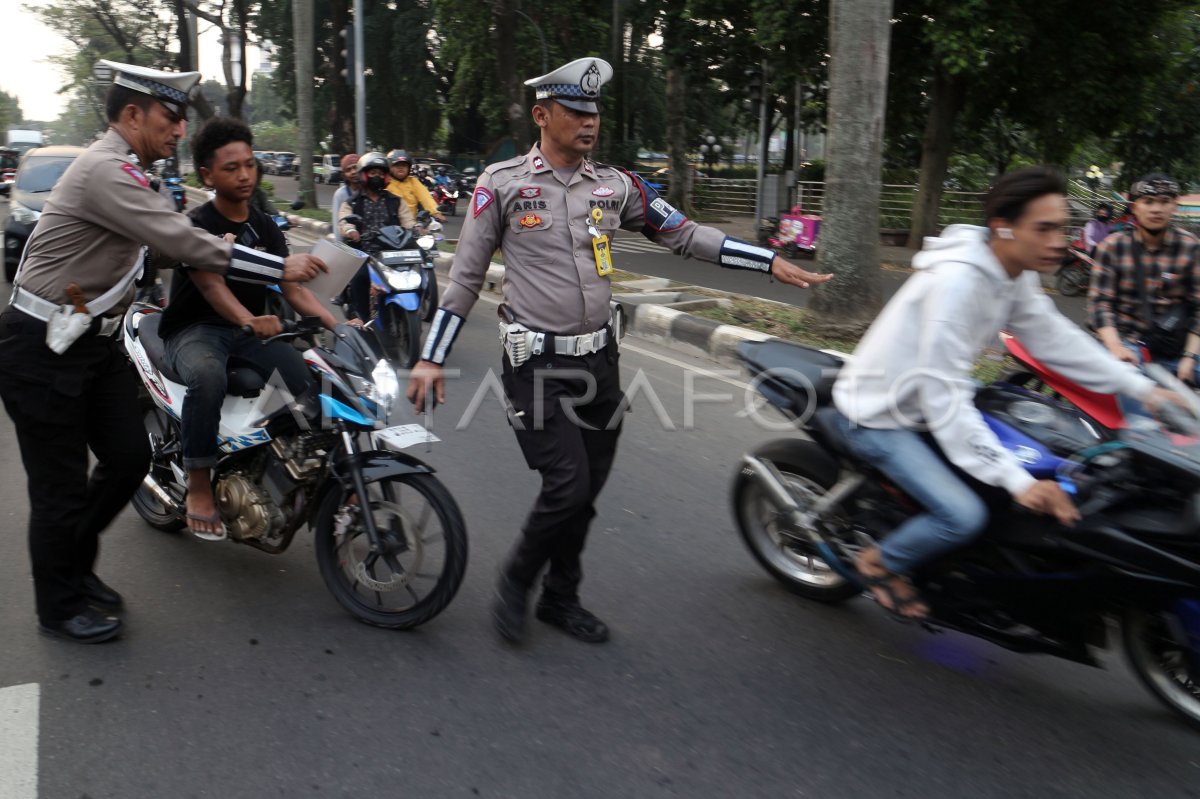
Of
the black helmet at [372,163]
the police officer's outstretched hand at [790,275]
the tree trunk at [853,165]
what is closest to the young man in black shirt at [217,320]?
the police officer's outstretched hand at [790,275]

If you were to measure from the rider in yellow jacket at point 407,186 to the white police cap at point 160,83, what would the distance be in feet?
18.2

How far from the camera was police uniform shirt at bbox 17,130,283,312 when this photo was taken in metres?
3.14

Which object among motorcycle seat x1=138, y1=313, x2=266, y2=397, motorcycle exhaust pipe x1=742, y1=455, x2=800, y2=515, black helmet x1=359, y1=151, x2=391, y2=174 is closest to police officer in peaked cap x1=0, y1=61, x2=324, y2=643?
motorcycle seat x1=138, y1=313, x2=266, y2=397

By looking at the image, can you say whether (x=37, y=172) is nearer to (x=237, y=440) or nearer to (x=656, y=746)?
(x=237, y=440)

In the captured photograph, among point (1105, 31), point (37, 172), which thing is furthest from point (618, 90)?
point (37, 172)

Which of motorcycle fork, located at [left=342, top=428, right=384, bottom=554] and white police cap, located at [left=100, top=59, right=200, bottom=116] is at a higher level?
white police cap, located at [left=100, top=59, right=200, bottom=116]

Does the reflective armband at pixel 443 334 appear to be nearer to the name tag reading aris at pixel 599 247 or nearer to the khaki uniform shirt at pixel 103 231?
the name tag reading aris at pixel 599 247

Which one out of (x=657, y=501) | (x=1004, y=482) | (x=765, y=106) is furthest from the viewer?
(x=765, y=106)

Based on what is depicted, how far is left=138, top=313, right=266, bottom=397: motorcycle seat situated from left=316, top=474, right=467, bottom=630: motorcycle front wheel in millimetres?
553

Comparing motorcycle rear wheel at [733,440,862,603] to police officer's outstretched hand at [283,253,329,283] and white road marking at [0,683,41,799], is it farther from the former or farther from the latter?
white road marking at [0,683,41,799]

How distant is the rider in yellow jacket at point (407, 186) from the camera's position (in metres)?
9.01

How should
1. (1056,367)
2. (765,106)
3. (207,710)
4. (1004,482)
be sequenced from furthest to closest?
(765,106) < (1056,367) < (207,710) < (1004,482)

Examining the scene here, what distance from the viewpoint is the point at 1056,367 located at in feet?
10.8

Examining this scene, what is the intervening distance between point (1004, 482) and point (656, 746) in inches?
47.5
